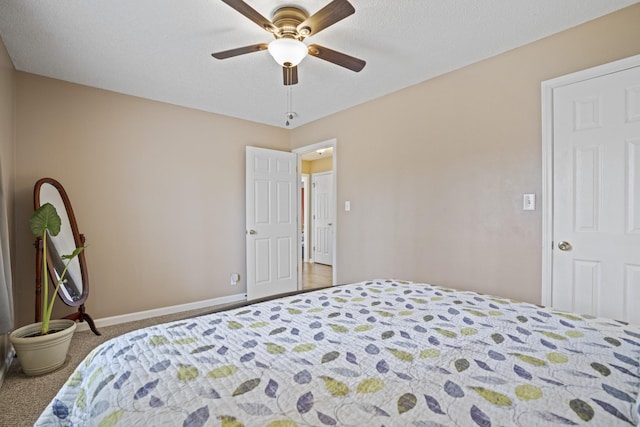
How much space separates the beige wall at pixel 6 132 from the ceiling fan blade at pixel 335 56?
2.19 meters

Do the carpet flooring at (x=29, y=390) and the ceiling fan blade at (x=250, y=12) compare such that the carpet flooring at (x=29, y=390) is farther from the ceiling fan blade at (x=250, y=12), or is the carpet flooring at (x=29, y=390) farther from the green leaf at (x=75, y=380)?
the ceiling fan blade at (x=250, y=12)

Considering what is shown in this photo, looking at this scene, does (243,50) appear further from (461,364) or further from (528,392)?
(528,392)

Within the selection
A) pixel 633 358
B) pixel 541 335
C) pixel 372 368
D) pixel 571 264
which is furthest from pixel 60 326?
pixel 571 264

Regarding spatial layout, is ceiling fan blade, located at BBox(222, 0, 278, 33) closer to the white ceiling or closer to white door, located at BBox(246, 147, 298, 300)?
the white ceiling

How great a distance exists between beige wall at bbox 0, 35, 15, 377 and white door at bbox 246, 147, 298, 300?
2133mm

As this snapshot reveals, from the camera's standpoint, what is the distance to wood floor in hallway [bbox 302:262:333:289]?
4.96 metres

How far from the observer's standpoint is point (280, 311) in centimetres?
147

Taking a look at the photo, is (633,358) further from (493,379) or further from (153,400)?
(153,400)

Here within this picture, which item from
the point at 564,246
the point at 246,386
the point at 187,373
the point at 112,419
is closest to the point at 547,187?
the point at 564,246

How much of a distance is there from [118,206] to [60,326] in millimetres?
1220

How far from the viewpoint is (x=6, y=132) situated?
7.77 ft

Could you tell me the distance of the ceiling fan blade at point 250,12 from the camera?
1.50 m

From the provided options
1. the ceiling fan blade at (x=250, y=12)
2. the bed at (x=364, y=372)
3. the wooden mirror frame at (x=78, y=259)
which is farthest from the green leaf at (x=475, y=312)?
the wooden mirror frame at (x=78, y=259)

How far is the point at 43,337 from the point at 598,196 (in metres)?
3.79
